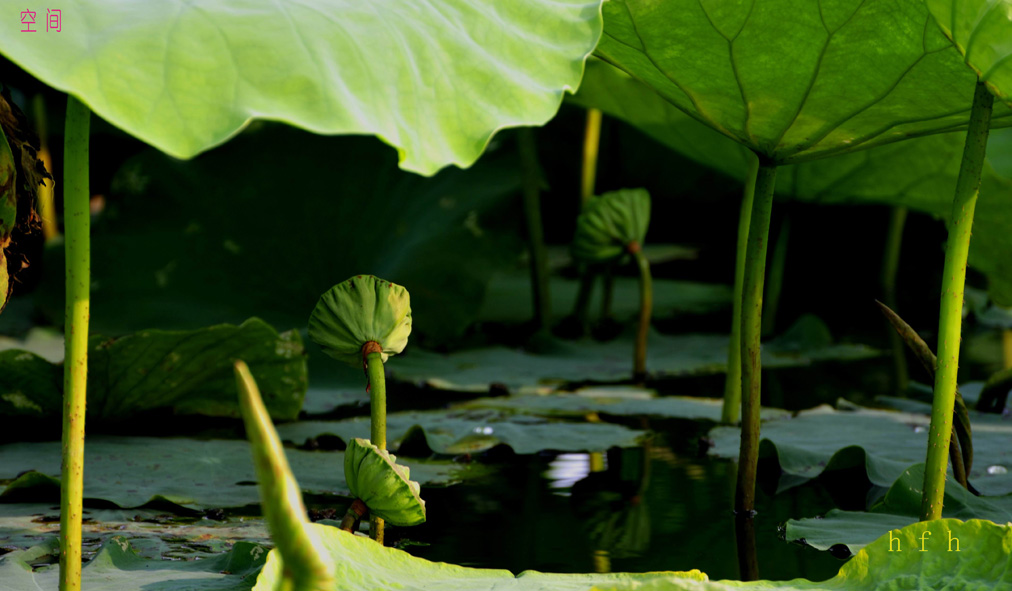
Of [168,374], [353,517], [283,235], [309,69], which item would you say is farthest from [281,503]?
[283,235]

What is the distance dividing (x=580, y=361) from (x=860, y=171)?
Result: 2.17ft

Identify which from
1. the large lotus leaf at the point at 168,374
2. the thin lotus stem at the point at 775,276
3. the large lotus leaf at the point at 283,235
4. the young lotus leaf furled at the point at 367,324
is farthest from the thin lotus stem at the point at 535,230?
the young lotus leaf furled at the point at 367,324

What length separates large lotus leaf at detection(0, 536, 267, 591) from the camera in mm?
710

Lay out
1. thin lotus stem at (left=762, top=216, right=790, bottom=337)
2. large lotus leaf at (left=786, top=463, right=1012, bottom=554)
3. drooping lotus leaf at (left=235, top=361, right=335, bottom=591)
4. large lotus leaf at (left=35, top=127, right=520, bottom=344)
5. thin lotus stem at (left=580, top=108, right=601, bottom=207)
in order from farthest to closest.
Answer: thin lotus stem at (left=580, top=108, right=601, bottom=207) < thin lotus stem at (left=762, top=216, right=790, bottom=337) < large lotus leaf at (left=35, top=127, right=520, bottom=344) < large lotus leaf at (left=786, top=463, right=1012, bottom=554) < drooping lotus leaf at (left=235, top=361, right=335, bottom=591)

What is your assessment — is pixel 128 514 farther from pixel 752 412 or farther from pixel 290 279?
pixel 290 279

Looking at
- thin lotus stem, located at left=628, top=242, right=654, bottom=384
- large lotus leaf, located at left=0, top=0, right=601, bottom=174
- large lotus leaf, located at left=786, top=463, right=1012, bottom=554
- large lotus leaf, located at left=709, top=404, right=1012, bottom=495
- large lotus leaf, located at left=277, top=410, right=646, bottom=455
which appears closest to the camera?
large lotus leaf, located at left=0, top=0, right=601, bottom=174

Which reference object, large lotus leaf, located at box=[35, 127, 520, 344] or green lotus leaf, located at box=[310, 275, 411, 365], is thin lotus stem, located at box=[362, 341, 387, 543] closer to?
green lotus leaf, located at box=[310, 275, 411, 365]

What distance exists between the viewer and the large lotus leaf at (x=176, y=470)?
986 millimetres

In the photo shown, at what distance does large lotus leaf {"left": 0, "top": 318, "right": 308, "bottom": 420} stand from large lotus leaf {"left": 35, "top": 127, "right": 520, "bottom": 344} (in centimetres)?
71

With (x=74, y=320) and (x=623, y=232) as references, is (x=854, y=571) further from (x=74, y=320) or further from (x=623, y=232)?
(x=623, y=232)

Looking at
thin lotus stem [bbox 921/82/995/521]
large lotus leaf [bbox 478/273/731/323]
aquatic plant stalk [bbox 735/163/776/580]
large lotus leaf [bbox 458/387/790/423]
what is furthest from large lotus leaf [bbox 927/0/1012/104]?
large lotus leaf [bbox 478/273/731/323]

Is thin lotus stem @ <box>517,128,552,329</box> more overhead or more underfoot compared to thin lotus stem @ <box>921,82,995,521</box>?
more overhead

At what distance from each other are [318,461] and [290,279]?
950 mm

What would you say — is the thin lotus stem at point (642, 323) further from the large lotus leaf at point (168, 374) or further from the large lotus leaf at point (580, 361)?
the large lotus leaf at point (168, 374)
